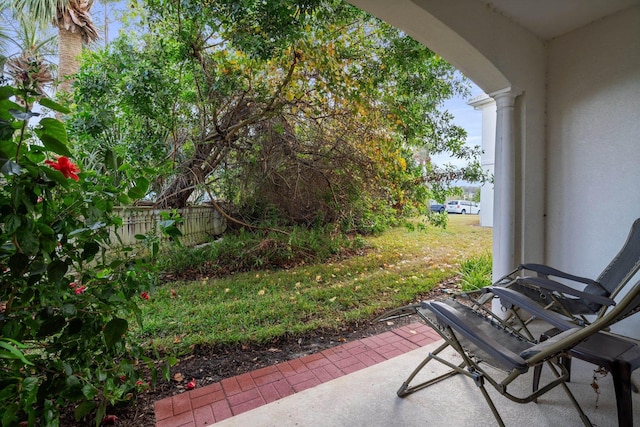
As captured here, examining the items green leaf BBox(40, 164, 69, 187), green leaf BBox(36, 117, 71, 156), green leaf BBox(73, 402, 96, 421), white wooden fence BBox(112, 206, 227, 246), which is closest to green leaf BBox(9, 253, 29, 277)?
green leaf BBox(40, 164, 69, 187)

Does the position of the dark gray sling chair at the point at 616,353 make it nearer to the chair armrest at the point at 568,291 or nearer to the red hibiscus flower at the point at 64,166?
the chair armrest at the point at 568,291

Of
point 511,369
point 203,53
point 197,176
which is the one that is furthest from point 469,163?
point 197,176

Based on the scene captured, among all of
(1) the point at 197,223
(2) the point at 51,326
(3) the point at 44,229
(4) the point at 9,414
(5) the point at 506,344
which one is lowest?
(5) the point at 506,344

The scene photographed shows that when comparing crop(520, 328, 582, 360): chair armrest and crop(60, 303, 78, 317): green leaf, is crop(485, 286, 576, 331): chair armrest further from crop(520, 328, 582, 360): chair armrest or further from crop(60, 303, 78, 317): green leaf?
crop(60, 303, 78, 317): green leaf

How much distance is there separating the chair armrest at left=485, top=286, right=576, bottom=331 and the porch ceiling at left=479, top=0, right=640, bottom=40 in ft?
7.60

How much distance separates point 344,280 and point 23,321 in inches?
138

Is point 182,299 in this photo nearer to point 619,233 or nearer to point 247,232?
point 247,232

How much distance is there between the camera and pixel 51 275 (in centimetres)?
111

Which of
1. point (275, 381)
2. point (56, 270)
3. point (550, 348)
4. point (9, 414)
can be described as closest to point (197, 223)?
point (275, 381)

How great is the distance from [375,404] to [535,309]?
1.04 metres

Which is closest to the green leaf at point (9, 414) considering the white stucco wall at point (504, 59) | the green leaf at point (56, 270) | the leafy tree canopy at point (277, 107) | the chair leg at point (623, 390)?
the green leaf at point (56, 270)

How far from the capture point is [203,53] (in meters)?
3.55

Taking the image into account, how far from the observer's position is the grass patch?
2.75m

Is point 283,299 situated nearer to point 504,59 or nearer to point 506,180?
point 506,180
